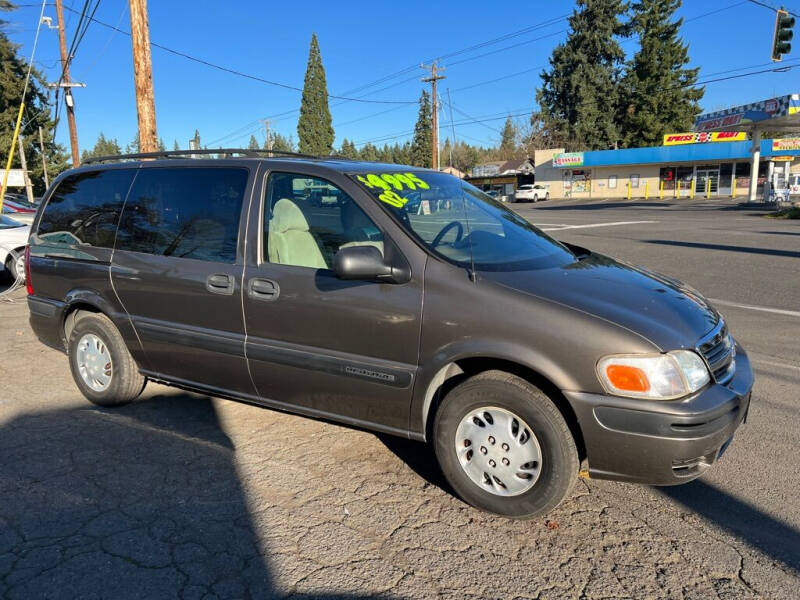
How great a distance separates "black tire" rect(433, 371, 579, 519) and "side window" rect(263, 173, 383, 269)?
42.6 inches

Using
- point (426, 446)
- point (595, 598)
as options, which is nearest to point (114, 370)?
point (426, 446)

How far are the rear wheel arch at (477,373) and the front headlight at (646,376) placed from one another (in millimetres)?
242

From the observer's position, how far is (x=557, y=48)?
64000 mm

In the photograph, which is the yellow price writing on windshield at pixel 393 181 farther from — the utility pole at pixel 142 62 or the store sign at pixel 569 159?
the store sign at pixel 569 159

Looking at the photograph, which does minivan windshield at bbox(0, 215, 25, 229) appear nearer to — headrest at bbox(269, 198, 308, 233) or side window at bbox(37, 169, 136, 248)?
side window at bbox(37, 169, 136, 248)

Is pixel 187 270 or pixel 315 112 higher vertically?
pixel 315 112

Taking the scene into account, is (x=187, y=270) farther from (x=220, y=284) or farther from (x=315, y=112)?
(x=315, y=112)

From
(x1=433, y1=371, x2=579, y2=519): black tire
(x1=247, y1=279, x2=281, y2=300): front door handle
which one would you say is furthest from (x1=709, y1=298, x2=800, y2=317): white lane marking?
(x1=247, y1=279, x2=281, y2=300): front door handle

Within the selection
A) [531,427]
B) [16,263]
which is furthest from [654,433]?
[16,263]

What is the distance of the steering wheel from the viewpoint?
339 cm

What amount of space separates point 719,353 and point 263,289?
255 cm

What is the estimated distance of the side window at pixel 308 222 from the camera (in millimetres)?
3543

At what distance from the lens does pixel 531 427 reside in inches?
114

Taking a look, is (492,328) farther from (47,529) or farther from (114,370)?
(114,370)
